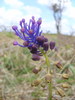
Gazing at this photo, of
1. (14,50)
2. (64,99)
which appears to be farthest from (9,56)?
(64,99)

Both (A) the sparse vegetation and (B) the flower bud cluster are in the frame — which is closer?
(B) the flower bud cluster

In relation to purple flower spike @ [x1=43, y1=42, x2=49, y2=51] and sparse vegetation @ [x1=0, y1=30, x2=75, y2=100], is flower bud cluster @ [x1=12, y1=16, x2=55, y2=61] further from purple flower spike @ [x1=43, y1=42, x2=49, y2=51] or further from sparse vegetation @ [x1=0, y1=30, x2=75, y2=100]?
sparse vegetation @ [x1=0, y1=30, x2=75, y2=100]

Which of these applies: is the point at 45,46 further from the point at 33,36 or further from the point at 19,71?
the point at 19,71

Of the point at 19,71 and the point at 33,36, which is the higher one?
the point at 33,36

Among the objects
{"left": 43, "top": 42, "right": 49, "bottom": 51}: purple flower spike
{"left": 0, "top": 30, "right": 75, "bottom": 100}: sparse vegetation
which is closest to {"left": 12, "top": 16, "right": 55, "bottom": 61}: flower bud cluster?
{"left": 43, "top": 42, "right": 49, "bottom": 51}: purple flower spike

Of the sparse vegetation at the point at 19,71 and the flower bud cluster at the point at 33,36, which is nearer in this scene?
the flower bud cluster at the point at 33,36

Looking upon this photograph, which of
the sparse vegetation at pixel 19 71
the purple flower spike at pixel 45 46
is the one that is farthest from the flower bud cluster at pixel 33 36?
the sparse vegetation at pixel 19 71

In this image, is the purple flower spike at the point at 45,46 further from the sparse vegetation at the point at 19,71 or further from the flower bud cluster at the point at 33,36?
the sparse vegetation at the point at 19,71

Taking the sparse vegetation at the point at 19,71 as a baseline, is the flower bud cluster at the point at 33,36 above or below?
above

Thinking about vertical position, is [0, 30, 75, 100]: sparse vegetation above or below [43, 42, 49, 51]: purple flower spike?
below

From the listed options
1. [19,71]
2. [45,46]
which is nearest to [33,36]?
[45,46]

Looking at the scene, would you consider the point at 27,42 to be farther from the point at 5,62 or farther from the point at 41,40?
the point at 5,62
